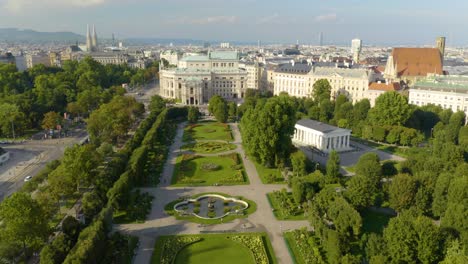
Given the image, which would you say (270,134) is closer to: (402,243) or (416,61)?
(402,243)

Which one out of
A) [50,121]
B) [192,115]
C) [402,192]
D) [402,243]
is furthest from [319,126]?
[50,121]

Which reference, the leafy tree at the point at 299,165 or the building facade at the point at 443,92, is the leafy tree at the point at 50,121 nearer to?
the leafy tree at the point at 299,165

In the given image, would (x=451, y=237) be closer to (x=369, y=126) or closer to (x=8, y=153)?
(x=369, y=126)

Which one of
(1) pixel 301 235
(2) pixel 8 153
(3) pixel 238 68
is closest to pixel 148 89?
(3) pixel 238 68

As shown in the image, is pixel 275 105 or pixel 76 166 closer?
pixel 76 166

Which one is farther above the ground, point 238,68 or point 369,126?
point 238,68

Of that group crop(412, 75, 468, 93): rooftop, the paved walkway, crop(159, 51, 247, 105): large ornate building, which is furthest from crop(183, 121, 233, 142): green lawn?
crop(412, 75, 468, 93): rooftop

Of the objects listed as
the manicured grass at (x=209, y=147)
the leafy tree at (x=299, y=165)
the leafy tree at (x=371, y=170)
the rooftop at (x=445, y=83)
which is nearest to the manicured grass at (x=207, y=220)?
the leafy tree at (x=299, y=165)

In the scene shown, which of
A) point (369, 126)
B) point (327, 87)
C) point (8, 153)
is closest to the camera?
point (8, 153)
